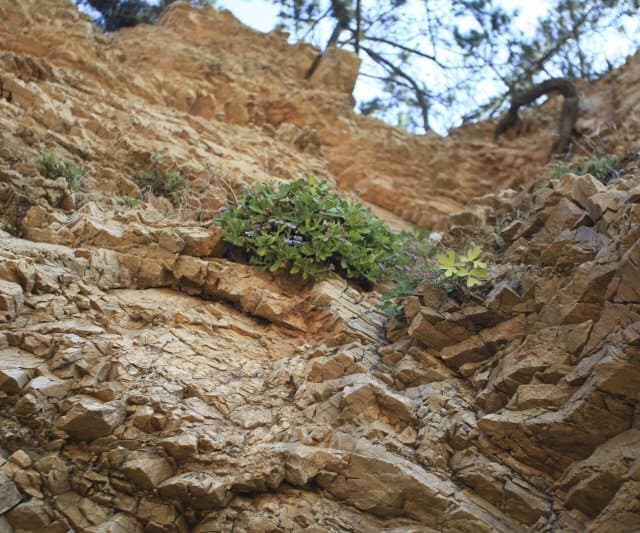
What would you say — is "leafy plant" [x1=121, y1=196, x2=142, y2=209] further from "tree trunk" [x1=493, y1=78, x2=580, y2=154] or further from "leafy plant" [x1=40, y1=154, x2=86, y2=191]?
"tree trunk" [x1=493, y1=78, x2=580, y2=154]

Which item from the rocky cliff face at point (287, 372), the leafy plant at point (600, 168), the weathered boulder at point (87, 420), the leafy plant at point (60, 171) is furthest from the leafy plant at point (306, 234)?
the leafy plant at point (600, 168)

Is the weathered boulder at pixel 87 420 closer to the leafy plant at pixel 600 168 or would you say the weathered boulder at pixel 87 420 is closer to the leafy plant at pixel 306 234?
the leafy plant at pixel 306 234

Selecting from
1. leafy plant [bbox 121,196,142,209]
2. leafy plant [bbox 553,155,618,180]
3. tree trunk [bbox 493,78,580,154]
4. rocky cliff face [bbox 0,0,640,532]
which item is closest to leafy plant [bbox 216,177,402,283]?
rocky cliff face [bbox 0,0,640,532]

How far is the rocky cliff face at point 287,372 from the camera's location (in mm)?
2559

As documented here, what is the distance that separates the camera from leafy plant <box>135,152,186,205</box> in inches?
210

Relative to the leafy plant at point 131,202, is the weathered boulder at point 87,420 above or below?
below

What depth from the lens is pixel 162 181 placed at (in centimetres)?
546

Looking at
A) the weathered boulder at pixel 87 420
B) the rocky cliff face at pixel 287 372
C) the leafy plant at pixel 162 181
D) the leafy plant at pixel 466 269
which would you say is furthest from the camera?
the leafy plant at pixel 162 181

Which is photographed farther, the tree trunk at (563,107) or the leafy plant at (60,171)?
the tree trunk at (563,107)

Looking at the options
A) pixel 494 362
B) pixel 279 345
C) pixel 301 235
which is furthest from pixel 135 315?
pixel 494 362

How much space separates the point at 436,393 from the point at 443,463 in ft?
1.52

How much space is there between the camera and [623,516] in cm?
225

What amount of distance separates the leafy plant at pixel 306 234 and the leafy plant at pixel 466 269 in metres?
0.84

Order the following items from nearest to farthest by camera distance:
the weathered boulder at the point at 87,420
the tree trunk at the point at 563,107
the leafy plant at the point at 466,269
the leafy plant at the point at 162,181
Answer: the weathered boulder at the point at 87,420 < the leafy plant at the point at 466,269 < the leafy plant at the point at 162,181 < the tree trunk at the point at 563,107
